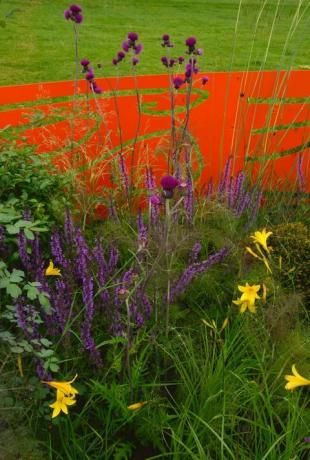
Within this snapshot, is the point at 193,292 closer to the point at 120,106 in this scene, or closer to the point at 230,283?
the point at 230,283

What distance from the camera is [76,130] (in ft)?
11.7

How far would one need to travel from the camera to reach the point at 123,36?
6133 millimetres

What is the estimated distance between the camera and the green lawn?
5.05 meters

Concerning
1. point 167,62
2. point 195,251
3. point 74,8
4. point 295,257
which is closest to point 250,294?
point 195,251

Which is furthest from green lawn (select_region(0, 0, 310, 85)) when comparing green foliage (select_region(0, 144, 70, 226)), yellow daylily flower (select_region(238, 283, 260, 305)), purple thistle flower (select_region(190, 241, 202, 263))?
yellow daylily flower (select_region(238, 283, 260, 305))

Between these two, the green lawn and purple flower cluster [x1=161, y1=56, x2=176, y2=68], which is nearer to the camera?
purple flower cluster [x1=161, y1=56, x2=176, y2=68]

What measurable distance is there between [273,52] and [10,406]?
5348mm

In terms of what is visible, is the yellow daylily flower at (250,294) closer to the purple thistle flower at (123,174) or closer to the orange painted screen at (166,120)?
the purple thistle flower at (123,174)

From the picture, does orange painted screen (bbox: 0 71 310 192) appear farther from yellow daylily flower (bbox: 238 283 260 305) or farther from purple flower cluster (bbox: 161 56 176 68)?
yellow daylily flower (bbox: 238 283 260 305)

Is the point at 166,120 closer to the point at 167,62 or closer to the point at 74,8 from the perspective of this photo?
the point at 167,62

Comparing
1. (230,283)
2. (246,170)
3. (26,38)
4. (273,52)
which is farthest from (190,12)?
(230,283)

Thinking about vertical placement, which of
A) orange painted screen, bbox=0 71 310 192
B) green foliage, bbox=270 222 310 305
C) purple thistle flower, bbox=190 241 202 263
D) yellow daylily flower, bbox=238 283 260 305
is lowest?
orange painted screen, bbox=0 71 310 192

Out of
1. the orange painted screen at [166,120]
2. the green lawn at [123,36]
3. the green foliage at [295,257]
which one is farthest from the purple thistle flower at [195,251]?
the green lawn at [123,36]

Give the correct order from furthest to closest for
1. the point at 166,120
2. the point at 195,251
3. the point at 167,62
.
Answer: the point at 166,120 < the point at 167,62 < the point at 195,251
